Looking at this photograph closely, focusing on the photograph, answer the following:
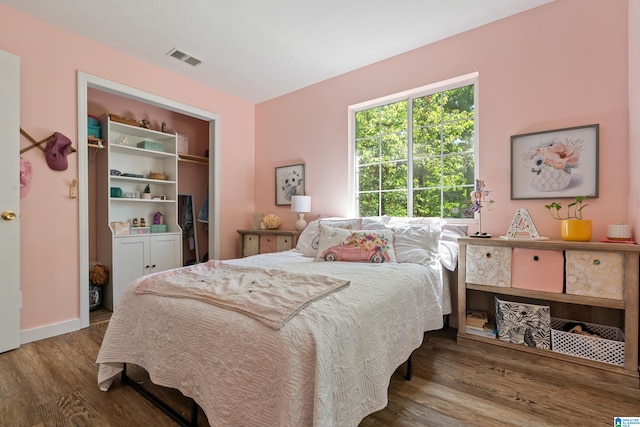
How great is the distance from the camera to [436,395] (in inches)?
62.7

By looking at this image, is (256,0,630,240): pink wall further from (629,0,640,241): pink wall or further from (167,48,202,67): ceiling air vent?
(167,48,202,67): ceiling air vent

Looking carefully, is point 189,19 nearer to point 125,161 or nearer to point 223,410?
point 125,161

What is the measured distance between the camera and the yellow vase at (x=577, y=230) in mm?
1923

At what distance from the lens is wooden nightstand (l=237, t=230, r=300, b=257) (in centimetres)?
333

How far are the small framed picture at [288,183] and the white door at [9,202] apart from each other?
247 cm

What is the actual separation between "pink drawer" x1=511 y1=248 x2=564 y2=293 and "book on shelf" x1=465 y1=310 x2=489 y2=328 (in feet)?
1.24

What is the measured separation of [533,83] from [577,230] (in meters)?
1.19

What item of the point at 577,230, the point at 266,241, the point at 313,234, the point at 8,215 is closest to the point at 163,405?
the point at 313,234

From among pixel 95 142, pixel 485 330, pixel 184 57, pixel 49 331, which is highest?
pixel 184 57

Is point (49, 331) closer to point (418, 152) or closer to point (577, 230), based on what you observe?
point (418, 152)

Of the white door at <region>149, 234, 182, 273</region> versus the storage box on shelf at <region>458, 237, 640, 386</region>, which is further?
the white door at <region>149, 234, 182, 273</region>

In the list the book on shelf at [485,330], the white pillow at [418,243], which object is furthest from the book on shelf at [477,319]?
the white pillow at [418,243]

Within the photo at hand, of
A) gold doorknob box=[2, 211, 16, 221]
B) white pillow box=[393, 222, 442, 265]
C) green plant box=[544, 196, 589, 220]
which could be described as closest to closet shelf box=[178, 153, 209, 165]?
gold doorknob box=[2, 211, 16, 221]

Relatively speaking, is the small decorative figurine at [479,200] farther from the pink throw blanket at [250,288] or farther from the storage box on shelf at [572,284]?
the pink throw blanket at [250,288]
